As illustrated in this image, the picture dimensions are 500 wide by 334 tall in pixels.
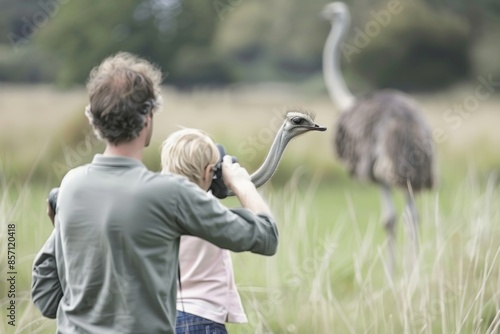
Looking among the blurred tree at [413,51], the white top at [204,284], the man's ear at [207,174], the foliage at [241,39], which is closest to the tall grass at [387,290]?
the white top at [204,284]

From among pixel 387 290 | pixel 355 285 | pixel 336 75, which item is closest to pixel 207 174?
pixel 387 290

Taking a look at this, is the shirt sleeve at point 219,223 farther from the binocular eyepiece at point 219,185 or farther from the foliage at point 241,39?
the foliage at point 241,39

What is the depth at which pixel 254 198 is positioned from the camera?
2.15 metres

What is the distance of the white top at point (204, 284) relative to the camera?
2633mm

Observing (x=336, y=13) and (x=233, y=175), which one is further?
(x=336, y=13)

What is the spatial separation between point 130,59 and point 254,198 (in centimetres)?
35

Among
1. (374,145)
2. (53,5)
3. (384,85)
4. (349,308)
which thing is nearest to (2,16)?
(53,5)

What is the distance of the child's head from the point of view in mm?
2404

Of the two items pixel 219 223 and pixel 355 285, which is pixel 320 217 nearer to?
pixel 355 285

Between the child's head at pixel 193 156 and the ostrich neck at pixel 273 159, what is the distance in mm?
127

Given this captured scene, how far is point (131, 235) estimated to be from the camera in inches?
80.2

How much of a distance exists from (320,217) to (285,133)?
6.84m

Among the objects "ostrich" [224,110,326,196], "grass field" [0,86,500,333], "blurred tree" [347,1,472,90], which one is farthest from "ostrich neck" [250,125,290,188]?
"blurred tree" [347,1,472,90]

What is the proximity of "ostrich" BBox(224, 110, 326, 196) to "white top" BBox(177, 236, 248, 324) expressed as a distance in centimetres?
41
